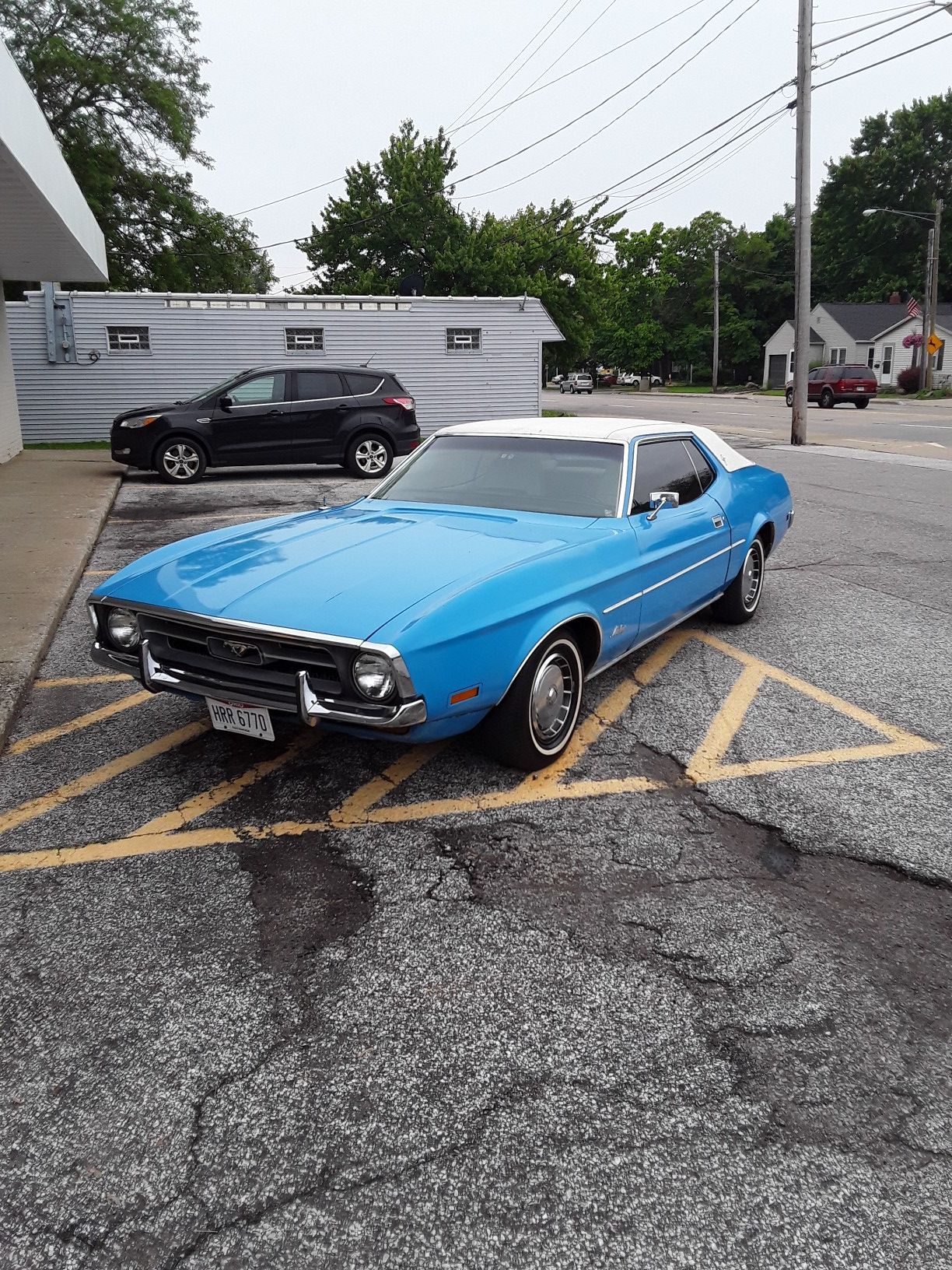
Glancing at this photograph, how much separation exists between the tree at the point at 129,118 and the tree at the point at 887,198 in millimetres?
52254

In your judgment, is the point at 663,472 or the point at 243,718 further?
the point at 663,472

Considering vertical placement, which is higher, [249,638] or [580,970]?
[249,638]

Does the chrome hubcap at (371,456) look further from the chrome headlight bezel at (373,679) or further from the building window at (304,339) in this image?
the chrome headlight bezel at (373,679)

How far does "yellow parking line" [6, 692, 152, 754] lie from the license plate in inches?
52.5

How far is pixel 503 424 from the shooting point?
17.8ft

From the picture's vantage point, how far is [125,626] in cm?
401

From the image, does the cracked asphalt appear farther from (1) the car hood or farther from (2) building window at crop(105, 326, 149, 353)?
(2) building window at crop(105, 326, 149, 353)

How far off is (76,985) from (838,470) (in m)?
15.3

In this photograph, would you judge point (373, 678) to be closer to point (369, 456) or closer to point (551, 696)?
point (551, 696)

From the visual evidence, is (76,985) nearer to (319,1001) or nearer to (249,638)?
(319,1001)

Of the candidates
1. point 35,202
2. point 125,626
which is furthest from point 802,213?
point 125,626

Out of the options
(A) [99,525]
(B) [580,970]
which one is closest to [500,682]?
(B) [580,970]

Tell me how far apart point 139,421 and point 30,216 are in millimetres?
3278

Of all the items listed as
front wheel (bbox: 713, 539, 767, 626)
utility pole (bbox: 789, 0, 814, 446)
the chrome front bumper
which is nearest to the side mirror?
front wheel (bbox: 713, 539, 767, 626)
